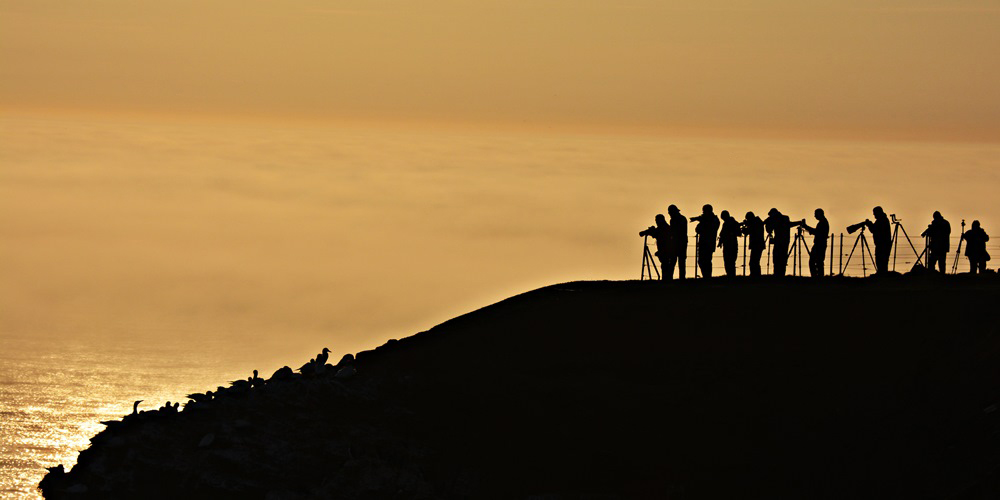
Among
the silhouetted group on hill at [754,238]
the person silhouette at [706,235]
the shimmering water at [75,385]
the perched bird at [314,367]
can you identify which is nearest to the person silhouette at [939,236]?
the silhouetted group on hill at [754,238]

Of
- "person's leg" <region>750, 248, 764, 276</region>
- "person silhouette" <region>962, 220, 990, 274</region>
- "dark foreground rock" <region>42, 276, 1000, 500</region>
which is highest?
"person silhouette" <region>962, 220, 990, 274</region>

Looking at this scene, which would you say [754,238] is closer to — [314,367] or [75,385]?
[314,367]

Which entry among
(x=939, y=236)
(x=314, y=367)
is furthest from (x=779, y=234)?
(x=314, y=367)

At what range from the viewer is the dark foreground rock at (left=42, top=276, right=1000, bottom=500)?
22938 millimetres

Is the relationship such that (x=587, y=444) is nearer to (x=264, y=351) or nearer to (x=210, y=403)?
(x=210, y=403)

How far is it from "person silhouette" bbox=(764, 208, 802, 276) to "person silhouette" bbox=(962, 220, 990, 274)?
4620 mm

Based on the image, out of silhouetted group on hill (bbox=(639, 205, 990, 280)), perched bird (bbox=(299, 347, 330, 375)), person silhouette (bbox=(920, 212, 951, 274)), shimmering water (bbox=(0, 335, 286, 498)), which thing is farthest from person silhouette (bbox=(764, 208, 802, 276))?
shimmering water (bbox=(0, 335, 286, 498))

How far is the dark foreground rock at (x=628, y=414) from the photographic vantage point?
903 inches

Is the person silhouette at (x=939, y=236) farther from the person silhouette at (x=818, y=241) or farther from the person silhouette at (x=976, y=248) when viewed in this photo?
the person silhouette at (x=818, y=241)

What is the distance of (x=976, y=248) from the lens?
34031 millimetres

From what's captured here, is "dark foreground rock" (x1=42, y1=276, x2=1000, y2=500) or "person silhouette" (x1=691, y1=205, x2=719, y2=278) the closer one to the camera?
"dark foreground rock" (x1=42, y1=276, x2=1000, y2=500)

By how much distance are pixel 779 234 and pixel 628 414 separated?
30.8ft

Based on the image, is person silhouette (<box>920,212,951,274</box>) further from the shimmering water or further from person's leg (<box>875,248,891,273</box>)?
the shimmering water

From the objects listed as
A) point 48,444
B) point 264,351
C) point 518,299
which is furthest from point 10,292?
point 518,299
